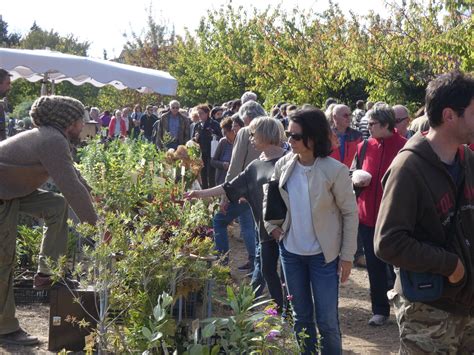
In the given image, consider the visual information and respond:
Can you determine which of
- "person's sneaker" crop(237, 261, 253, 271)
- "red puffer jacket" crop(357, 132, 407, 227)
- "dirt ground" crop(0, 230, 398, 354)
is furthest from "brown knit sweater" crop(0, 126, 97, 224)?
"person's sneaker" crop(237, 261, 253, 271)

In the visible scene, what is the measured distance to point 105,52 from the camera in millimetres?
75625

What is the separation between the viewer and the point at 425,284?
3.27 meters

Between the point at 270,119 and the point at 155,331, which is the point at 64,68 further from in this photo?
the point at 155,331

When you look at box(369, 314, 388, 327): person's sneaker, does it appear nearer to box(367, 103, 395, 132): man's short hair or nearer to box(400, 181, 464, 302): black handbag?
box(367, 103, 395, 132): man's short hair

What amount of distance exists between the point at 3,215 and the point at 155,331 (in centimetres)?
204

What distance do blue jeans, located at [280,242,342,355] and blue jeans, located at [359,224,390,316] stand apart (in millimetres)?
2147

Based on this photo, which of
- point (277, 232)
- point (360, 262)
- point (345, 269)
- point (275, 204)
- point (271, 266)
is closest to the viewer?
point (345, 269)

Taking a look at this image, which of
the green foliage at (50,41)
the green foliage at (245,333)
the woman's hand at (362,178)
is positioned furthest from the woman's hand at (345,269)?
the green foliage at (50,41)

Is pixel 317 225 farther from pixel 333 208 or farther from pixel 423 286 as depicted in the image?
pixel 423 286

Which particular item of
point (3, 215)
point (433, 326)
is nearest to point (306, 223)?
point (433, 326)

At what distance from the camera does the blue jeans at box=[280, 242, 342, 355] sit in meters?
4.68

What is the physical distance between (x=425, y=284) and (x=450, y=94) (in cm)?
77

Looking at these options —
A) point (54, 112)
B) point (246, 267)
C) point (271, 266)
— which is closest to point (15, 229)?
point (54, 112)

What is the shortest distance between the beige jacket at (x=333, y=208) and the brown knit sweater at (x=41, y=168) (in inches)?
66.9
